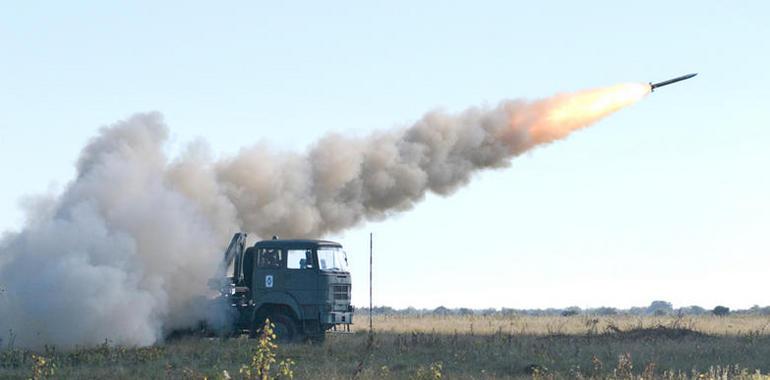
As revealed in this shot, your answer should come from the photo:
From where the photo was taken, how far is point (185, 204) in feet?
122

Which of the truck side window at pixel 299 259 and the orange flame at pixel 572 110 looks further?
the orange flame at pixel 572 110

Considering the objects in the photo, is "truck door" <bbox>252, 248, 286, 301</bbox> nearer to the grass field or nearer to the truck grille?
the truck grille

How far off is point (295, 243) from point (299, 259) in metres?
0.48

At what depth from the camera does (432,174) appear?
4031 cm

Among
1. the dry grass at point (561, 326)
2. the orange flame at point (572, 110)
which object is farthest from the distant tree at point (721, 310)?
the orange flame at point (572, 110)

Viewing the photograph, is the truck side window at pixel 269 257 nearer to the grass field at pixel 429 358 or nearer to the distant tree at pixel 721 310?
the grass field at pixel 429 358

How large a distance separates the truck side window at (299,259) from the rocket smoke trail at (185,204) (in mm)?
2684

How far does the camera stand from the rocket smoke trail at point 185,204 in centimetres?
3409

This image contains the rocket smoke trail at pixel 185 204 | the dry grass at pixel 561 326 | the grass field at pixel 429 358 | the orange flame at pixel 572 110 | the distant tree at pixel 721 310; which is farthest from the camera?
the distant tree at pixel 721 310

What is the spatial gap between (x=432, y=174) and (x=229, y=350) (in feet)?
38.7

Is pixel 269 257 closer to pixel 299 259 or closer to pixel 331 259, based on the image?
pixel 299 259

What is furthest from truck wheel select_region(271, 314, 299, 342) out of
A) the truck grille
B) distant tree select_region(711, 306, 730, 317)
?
distant tree select_region(711, 306, 730, 317)

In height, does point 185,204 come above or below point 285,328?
above

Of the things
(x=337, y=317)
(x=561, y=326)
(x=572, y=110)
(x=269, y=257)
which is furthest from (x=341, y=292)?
(x=561, y=326)
